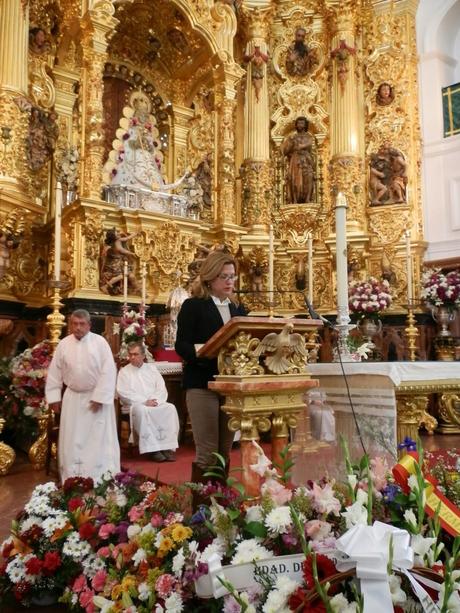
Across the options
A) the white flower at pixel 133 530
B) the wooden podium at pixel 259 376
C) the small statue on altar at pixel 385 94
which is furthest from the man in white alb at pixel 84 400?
the small statue on altar at pixel 385 94

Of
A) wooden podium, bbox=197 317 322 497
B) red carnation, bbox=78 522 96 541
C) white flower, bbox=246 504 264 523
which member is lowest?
red carnation, bbox=78 522 96 541

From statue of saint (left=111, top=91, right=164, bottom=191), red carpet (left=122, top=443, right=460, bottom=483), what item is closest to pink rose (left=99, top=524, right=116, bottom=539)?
red carpet (left=122, top=443, right=460, bottom=483)

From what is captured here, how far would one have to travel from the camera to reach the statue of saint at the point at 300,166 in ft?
34.0

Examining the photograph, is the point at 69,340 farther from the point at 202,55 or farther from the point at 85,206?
the point at 202,55

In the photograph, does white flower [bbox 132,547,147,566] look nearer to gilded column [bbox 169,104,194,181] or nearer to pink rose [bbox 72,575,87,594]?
pink rose [bbox 72,575,87,594]

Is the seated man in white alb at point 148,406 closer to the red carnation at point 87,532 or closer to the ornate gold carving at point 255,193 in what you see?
the red carnation at point 87,532

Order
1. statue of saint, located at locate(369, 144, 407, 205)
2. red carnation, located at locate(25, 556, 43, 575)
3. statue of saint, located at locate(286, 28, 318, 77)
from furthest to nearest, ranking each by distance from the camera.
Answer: statue of saint, located at locate(286, 28, 318, 77)
statue of saint, located at locate(369, 144, 407, 205)
red carnation, located at locate(25, 556, 43, 575)

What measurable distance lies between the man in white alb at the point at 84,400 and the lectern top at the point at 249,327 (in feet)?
6.57

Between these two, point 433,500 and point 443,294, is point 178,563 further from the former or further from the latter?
point 443,294

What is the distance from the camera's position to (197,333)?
3205 millimetres

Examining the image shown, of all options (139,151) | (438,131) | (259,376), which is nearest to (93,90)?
(139,151)

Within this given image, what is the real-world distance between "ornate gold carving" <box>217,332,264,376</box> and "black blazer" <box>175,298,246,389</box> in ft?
1.14

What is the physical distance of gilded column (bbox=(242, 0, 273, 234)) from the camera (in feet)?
33.1

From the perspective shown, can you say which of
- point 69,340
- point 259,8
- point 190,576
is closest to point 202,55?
point 259,8
